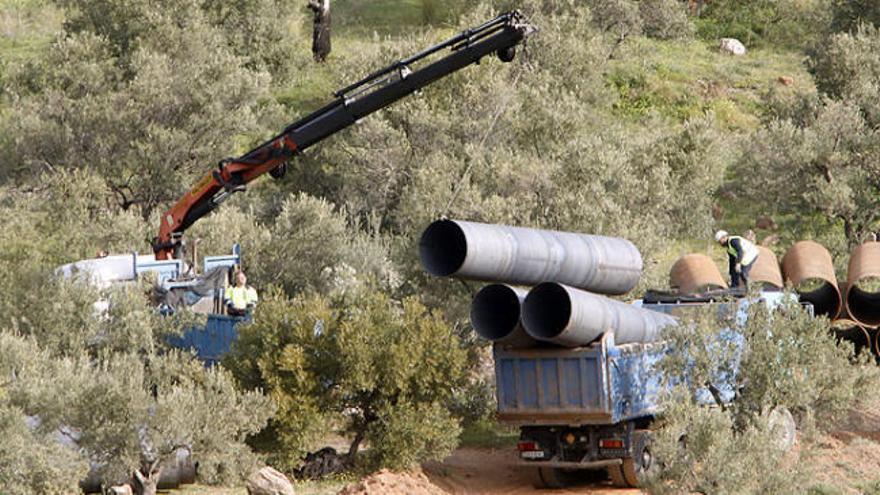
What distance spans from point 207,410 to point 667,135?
910 inches

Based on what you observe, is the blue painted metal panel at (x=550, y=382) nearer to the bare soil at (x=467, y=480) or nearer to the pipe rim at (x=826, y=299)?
the bare soil at (x=467, y=480)

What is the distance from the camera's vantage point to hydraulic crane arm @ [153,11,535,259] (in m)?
25.6

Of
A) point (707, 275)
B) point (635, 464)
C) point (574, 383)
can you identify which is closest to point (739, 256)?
point (707, 275)

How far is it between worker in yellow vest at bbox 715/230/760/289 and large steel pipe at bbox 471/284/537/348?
6.48 m

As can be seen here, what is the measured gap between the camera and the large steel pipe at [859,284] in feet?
91.9

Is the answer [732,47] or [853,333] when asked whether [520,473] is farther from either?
[732,47]

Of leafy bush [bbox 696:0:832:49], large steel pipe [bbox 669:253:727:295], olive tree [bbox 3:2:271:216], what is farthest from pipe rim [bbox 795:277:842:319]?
leafy bush [bbox 696:0:832:49]

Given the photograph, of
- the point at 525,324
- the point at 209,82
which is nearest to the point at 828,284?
the point at 525,324

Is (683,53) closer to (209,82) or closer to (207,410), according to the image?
(209,82)

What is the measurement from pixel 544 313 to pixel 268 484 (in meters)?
4.47

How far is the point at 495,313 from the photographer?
21.3 meters

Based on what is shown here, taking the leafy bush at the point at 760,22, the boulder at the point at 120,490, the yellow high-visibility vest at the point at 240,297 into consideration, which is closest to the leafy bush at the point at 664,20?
the leafy bush at the point at 760,22

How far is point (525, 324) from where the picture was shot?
20.8 m

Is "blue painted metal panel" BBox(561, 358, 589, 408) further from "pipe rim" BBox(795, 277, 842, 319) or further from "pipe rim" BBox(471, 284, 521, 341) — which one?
"pipe rim" BBox(795, 277, 842, 319)
